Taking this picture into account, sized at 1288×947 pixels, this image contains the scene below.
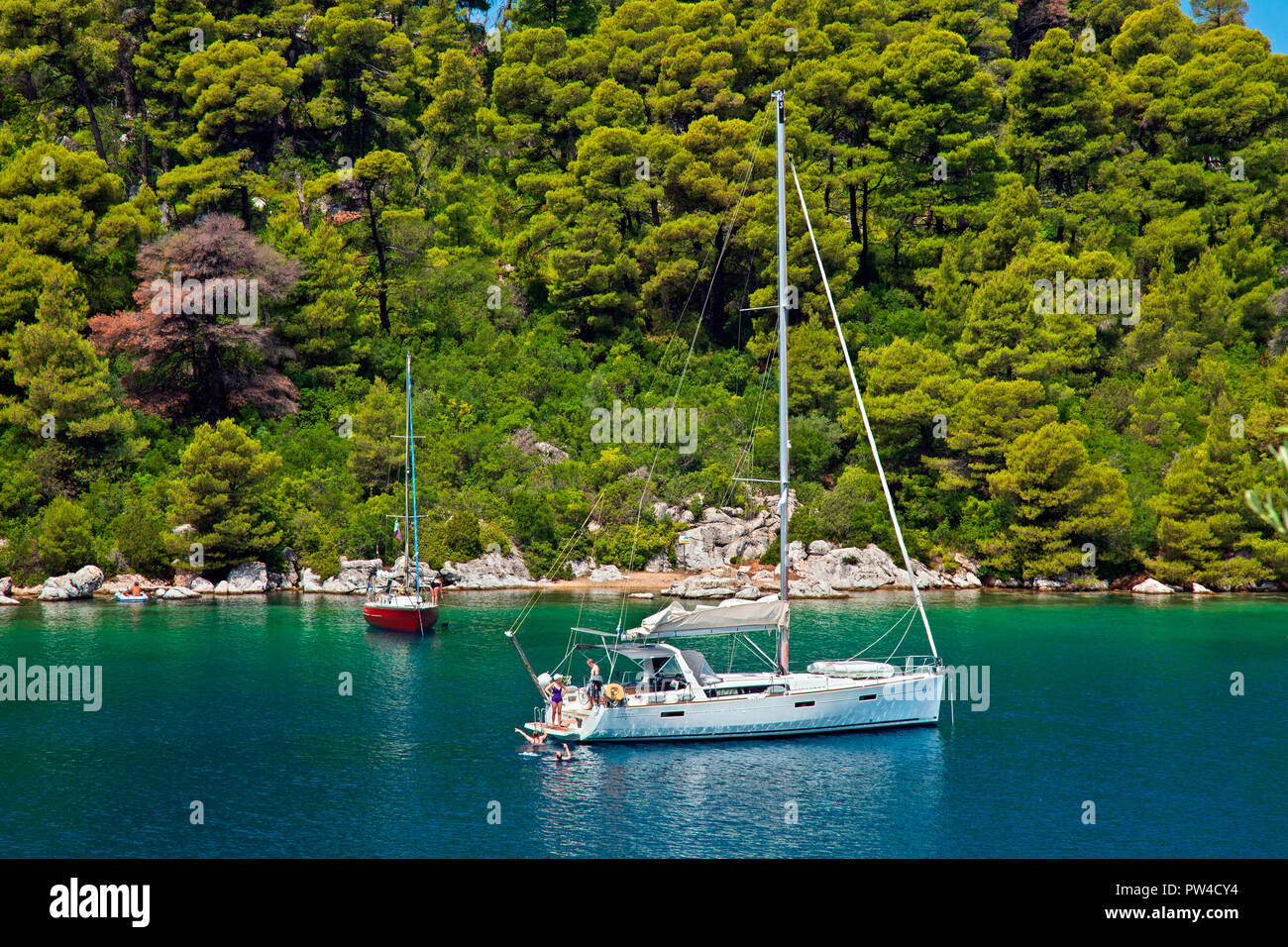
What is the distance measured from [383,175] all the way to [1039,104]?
170 feet

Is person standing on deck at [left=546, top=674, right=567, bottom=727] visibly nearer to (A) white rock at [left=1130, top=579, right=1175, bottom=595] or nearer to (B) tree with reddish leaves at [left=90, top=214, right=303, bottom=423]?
(A) white rock at [left=1130, top=579, right=1175, bottom=595]

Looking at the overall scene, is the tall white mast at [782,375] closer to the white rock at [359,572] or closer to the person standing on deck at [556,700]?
the person standing on deck at [556,700]

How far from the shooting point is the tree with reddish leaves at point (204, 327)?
69188mm

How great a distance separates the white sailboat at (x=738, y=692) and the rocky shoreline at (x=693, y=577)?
26711 mm

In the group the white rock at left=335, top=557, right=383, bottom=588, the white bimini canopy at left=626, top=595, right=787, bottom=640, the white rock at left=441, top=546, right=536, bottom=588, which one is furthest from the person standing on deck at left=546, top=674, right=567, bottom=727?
the white rock at left=335, top=557, right=383, bottom=588

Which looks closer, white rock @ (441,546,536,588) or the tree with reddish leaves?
white rock @ (441,546,536,588)

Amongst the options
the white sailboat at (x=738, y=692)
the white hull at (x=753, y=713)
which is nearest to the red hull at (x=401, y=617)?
the white sailboat at (x=738, y=692)

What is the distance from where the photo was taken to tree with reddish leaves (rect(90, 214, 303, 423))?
69188 mm

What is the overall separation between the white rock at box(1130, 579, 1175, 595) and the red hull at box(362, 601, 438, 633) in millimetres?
41916

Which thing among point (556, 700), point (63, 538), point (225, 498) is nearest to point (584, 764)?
point (556, 700)

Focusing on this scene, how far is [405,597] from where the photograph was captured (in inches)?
2106

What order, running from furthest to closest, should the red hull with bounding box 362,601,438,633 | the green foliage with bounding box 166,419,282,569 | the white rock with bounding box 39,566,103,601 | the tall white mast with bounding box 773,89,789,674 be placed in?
the green foliage with bounding box 166,419,282,569, the white rock with bounding box 39,566,103,601, the red hull with bounding box 362,601,438,633, the tall white mast with bounding box 773,89,789,674

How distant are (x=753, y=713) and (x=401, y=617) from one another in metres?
24.1
